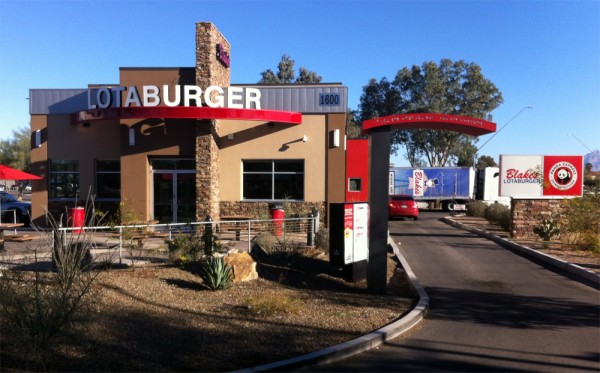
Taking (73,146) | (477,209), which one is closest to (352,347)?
(73,146)

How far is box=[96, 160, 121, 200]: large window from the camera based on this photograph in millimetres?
20031

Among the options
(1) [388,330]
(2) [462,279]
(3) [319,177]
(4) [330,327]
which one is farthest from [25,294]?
(3) [319,177]

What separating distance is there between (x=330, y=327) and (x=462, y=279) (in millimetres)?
5034

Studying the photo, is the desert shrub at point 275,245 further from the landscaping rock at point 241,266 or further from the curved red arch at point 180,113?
the curved red arch at point 180,113

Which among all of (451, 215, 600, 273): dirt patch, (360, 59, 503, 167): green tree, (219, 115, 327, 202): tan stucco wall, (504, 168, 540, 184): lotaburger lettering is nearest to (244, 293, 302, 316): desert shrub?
(451, 215, 600, 273): dirt patch

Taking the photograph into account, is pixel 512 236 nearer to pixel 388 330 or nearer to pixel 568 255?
pixel 568 255

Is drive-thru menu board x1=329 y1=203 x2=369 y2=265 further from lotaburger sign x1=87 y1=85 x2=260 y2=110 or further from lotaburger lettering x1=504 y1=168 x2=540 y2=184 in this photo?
lotaburger lettering x1=504 y1=168 x2=540 y2=184

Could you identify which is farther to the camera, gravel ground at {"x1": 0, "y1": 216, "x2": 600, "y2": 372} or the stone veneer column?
→ the stone veneer column

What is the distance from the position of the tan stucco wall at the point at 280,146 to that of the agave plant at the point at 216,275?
421 inches

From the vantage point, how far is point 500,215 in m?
21.6

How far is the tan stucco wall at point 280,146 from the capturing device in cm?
1959

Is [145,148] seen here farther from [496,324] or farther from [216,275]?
[496,324]

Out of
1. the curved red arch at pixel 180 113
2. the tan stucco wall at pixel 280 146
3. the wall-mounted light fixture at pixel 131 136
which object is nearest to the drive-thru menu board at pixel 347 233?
the curved red arch at pixel 180 113

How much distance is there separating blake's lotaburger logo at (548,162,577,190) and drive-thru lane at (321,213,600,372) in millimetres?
5641
